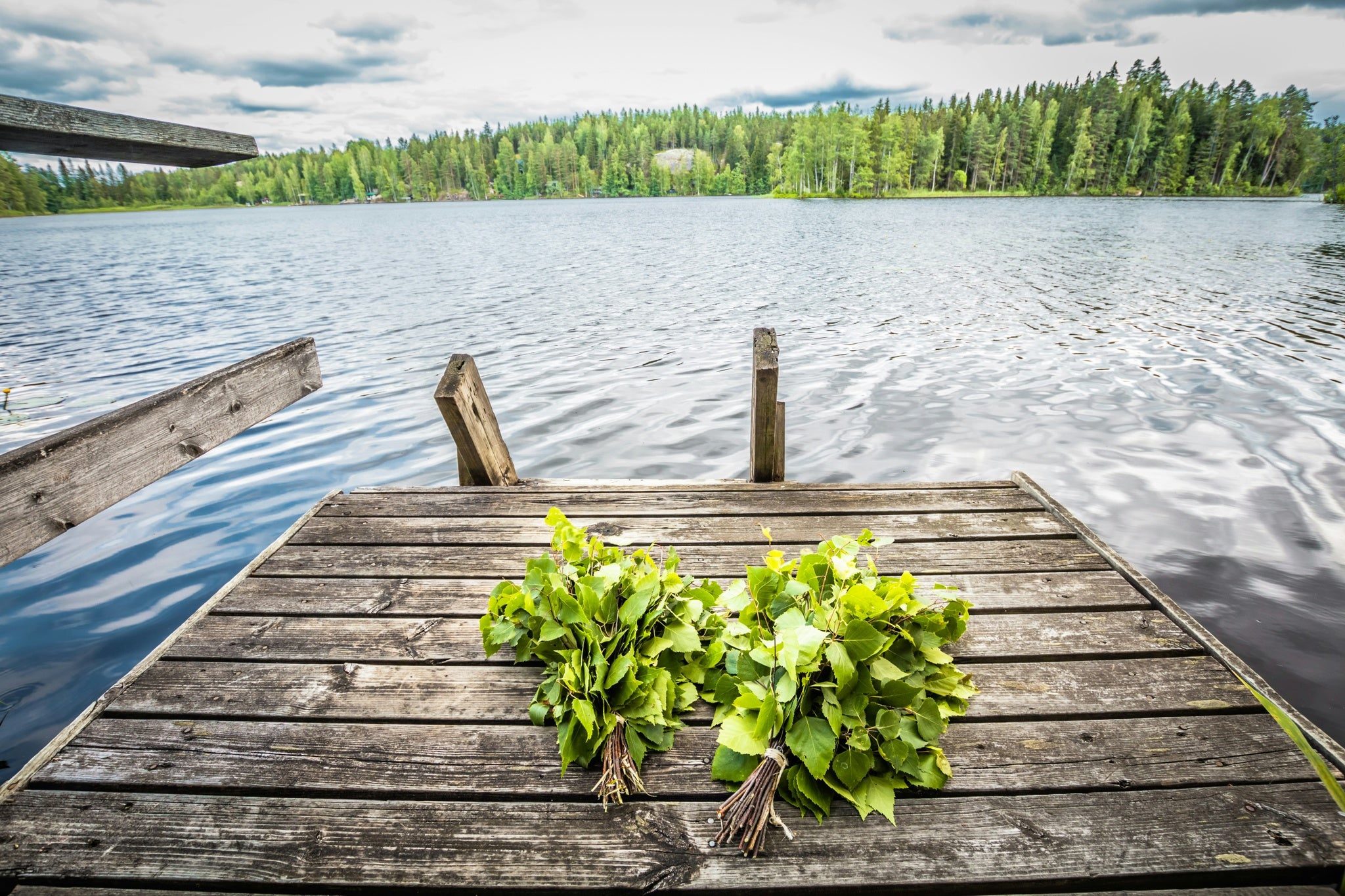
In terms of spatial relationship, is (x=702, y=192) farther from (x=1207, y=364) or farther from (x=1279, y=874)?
(x=1279, y=874)

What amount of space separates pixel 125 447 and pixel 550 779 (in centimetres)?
201

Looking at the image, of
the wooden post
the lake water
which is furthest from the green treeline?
the wooden post

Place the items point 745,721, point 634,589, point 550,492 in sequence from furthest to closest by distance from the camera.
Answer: point 550,492
point 634,589
point 745,721

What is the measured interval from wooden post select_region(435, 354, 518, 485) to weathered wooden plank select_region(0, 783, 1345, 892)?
251cm

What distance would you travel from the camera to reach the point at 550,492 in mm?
4367

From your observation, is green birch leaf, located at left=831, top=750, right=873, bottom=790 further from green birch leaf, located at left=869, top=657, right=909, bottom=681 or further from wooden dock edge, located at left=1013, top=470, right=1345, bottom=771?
wooden dock edge, located at left=1013, top=470, right=1345, bottom=771

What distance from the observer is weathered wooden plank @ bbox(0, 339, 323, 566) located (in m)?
1.94

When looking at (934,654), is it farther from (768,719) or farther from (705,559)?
(705,559)

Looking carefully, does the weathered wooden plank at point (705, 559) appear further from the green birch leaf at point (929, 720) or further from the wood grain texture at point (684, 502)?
the green birch leaf at point (929, 720)

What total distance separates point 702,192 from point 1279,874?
5442 inches

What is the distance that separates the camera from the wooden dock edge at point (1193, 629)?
2154 mm

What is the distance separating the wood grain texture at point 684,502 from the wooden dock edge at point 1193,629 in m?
0.13

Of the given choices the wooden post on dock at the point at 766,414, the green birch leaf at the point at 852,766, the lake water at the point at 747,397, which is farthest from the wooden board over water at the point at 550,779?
the lake water at the point at 747,397

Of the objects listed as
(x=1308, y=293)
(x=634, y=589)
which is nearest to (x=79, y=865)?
(x=634, y=589)
